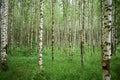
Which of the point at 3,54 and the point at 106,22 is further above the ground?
the point at 106,22

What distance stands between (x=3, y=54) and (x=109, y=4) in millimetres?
10075

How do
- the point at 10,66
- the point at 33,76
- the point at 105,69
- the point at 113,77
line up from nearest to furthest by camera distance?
the point at 105,69
the point at 33,76
the point at 113,77
the point at 10,66

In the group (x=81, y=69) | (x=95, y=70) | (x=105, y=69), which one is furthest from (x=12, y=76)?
(x=105, y=69)

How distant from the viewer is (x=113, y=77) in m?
13.8

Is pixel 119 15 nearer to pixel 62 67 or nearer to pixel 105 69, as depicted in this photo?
pixel 62 67

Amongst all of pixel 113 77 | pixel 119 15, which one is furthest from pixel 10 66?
pixel 119 15

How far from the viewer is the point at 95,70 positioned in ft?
49.1

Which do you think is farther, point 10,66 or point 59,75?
point 10,66

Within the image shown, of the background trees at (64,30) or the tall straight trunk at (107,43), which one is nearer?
the tall straight trunk at (107,43)

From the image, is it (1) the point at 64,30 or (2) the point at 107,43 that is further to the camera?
(1) the point at 64,30

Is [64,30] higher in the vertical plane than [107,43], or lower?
higher

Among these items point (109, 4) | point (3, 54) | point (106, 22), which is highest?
point (109, 4)

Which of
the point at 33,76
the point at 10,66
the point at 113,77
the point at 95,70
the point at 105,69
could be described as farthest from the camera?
the point at 10,66

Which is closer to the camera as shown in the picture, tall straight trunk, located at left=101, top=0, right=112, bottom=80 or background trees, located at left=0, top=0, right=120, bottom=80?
tall straight trunk, located at left=101, top=0, right=112, bottom=80
